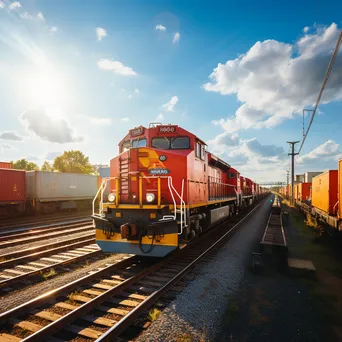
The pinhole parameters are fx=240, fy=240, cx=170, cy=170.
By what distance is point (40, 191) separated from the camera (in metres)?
18.8

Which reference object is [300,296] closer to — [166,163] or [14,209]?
[166,163]

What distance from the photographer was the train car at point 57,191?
18.8m

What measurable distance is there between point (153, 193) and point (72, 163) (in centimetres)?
6536

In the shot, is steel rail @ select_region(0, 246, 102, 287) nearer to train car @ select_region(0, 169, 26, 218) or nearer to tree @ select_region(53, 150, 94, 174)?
train car @ select_region(0, 169, 26, 218)

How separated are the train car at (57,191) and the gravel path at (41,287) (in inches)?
580

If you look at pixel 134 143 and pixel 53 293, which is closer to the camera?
pixel 53 293

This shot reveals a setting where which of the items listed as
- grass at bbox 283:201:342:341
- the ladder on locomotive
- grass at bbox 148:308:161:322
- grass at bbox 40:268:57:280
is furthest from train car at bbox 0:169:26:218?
grass at bbox 283:201:342:341

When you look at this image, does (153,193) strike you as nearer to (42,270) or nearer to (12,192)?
(42,270)

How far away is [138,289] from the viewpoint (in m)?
4.98

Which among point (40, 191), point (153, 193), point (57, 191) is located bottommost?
point (57, 191)

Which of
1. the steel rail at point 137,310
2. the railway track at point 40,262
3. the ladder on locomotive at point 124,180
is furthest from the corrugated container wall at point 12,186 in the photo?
the steel rail at point 137,310

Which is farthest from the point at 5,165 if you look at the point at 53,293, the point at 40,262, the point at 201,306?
the point at 201,306

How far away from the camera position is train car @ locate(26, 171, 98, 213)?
61.5 ft

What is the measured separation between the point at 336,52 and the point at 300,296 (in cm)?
610
